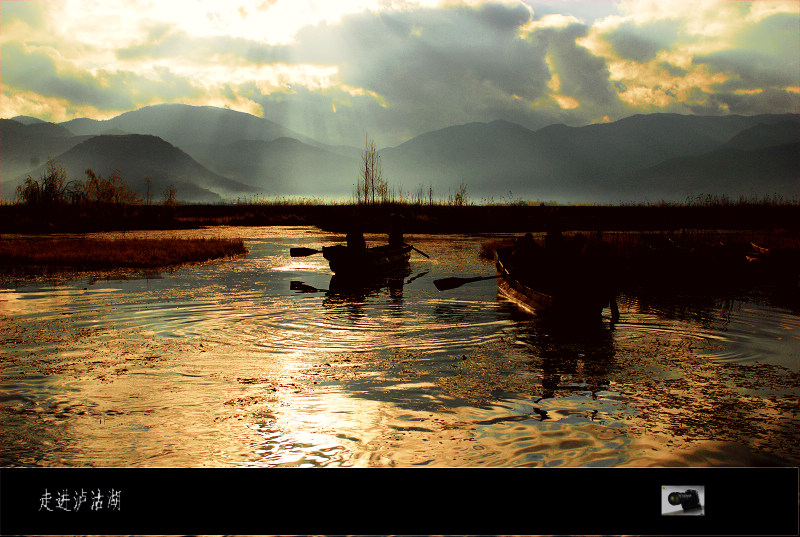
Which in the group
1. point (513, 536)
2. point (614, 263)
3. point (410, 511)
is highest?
point (614, 263)

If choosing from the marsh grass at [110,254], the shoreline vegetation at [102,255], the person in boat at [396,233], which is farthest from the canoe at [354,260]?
the marsh grass at [110,254]

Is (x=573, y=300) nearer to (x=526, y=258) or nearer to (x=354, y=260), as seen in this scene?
(x=526, y=258)

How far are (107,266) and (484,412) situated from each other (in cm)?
1961

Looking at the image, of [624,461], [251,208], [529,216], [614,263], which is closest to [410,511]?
[624,461]

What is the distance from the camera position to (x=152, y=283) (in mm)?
19297

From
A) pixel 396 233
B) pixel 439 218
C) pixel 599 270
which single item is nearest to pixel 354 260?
pixel 396 233

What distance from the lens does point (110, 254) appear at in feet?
82.2

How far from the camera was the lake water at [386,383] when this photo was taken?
20.6 feet

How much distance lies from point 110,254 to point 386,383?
20.0 metres

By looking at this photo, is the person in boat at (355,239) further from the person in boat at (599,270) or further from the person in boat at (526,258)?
the person in boat at (599,270)

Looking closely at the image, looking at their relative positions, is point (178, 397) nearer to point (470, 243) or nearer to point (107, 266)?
point (107, 266)
